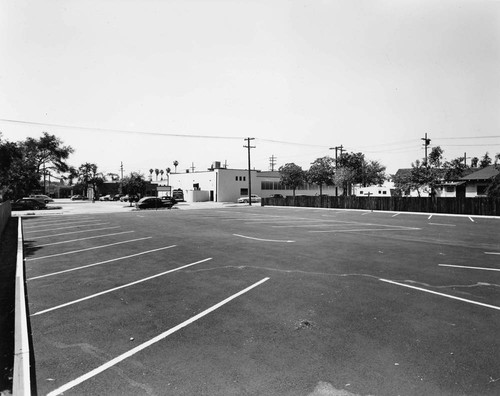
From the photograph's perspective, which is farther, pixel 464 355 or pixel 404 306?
pixel 404 306

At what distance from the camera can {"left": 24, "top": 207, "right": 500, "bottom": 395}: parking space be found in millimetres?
4039

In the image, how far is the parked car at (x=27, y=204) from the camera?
1694 inches

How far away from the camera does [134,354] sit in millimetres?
4664

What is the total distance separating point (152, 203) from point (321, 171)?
31.2 m

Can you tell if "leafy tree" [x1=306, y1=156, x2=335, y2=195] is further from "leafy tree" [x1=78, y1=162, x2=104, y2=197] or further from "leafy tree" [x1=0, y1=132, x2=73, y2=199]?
"leafy tree" [x1=78, y1=162, x2=104, y2=197]

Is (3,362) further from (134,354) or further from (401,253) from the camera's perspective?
(401,253)

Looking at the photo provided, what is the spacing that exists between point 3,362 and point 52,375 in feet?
2.90

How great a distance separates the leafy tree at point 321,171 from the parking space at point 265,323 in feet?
159

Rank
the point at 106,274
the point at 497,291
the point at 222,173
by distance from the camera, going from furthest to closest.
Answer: the point at 222,173 < the point at 106,274 < the point at 497,291

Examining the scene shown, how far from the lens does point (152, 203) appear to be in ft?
140

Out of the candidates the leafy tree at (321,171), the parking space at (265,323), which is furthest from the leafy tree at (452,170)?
the parking space at (265,323)

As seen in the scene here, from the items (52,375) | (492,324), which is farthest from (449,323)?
(52,375)

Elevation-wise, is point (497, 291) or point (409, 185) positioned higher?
point (409, 185)

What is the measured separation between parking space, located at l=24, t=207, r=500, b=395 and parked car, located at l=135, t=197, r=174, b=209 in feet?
101
